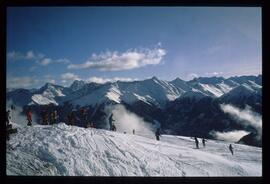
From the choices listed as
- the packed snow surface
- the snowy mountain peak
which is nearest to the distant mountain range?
the snowy mountain peak

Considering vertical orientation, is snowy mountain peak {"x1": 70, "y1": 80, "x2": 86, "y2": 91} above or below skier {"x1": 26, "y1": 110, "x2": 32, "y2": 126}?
above

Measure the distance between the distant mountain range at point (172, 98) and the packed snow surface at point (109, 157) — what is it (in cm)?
56

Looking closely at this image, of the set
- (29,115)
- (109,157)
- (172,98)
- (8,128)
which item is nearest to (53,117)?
(29,115)

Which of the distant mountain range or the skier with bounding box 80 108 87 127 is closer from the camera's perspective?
the distant mountain range

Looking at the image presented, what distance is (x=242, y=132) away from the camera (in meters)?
6.94

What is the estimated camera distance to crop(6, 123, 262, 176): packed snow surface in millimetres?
5719

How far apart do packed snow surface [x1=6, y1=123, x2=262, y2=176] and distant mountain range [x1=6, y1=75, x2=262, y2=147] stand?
56cm

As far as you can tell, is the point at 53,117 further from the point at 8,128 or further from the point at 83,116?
the point at 8,128

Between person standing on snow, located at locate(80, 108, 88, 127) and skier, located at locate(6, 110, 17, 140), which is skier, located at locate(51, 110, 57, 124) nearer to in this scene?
person standing on snow, located at locate(80, 108, 88, 127)

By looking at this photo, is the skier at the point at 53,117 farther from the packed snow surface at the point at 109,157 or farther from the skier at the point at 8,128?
the skier at the point at 8,128

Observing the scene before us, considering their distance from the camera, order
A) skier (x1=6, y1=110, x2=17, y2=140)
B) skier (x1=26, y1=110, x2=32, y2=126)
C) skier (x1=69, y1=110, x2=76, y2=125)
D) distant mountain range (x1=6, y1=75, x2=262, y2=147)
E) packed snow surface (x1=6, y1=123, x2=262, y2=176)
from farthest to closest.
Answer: skier (x1=69, y1=110, x2=76, y2=125), distant mountain range (x1=6, y1=75, x2=262, y2=147), skier (x1=26, y1=110, x2=32, y2=126), skier (x1=6, y1=110, x2=17, y2=140), packed snow surface (x1=6, y1=123, x2=262, y2=176)
